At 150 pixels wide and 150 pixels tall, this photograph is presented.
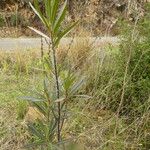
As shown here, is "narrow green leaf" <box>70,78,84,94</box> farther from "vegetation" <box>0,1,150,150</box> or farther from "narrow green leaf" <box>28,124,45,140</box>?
"vegetation" <box>0,1,150,150</box>

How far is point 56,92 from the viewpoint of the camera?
78.1 inches

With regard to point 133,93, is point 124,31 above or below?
above

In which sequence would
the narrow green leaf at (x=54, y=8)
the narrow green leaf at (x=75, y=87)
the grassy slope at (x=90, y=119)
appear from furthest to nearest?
the grassy slope at (x=90, y=119) → the narrow green leaf at (x=75, y=87) → the narrow green leaf at (x=54, y=8)

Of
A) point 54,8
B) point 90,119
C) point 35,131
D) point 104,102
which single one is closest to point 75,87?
point 35,131

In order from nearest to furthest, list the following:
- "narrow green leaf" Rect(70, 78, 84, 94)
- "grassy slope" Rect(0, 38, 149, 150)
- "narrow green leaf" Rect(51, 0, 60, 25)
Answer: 1. "narrow green leaf" Rect(51, 0, 60, 25)
2. "narrow green leaf" Rect(70, 78, 84, 94)
3. "grassy slope" Rect(0, 38, 149, 150)

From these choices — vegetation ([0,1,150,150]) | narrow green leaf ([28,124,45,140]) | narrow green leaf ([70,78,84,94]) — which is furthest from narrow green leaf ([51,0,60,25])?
vegetation ([0,1,150,150])

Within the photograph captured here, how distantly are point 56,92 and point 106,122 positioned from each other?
2.14m

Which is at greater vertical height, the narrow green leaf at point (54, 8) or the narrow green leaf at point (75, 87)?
the narrow green leaf at point (54, 8)

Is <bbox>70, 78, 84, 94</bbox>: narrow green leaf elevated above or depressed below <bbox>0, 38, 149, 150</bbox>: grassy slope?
above

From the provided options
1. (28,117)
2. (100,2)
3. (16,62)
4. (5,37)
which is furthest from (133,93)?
(100,2)

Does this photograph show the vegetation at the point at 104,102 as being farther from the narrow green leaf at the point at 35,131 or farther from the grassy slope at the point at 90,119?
the narrow green leaf at the point at 35,131

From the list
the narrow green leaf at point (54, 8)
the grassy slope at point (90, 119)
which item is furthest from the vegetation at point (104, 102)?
the narrow green leaf at point (54, 8)

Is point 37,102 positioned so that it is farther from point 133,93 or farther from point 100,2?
point 100,2

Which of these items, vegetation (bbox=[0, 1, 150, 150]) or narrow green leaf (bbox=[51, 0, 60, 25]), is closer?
narrow green leaf (bbox=[51, 0, 60, 25])
